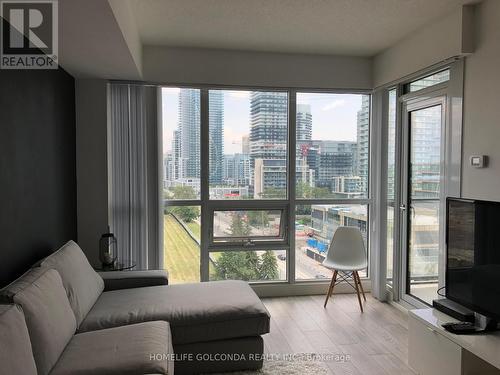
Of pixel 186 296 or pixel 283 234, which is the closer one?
pixel 186 296

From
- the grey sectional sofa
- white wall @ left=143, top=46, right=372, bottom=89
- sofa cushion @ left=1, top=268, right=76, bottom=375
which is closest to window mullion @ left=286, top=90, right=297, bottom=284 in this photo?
white wall @ left=143, top=46, right=372, bottom=89

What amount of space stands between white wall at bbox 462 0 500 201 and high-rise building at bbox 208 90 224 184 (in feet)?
7.72

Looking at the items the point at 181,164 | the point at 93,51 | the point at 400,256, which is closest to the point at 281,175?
the point at 181,164

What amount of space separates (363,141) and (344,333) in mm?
2230

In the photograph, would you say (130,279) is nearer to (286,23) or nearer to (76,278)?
(76,278)

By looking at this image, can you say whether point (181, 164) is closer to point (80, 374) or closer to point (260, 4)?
point (260, 4)

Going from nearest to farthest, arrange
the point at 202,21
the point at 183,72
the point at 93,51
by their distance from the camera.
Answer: the point at 93,51, the point at 202,21, the point at 183,72

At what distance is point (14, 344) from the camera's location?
1549 mm

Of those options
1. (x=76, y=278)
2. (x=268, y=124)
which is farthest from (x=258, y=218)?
(x=76, y=278)

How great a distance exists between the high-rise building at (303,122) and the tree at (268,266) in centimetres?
138

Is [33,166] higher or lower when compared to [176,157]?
lower

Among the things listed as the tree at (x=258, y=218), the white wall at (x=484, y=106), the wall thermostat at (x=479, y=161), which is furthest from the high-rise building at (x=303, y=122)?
the wall thermostat at (x=479, y=161)

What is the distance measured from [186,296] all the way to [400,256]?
2.35 meters

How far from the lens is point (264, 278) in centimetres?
446
